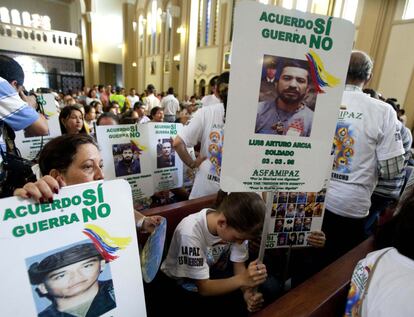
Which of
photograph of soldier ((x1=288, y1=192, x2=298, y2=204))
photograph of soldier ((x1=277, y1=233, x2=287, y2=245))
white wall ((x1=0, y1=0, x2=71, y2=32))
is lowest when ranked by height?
photograph of soldier ((x1=277, y1=233, x2=287, y2=245))

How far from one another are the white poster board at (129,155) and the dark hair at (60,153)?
634mm

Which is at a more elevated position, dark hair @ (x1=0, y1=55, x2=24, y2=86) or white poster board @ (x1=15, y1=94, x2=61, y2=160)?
dark hair @ (x1=0, y1=55, x2=24, y2=86)

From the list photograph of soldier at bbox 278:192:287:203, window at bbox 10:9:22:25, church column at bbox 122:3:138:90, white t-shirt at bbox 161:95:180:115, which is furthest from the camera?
church column at bbox 122:3:138:90

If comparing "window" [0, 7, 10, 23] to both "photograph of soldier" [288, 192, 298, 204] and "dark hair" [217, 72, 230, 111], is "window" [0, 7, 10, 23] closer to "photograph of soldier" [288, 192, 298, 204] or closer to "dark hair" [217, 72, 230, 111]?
"dark hair" [217, 72, 230, 111]

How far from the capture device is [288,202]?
4.30 feet

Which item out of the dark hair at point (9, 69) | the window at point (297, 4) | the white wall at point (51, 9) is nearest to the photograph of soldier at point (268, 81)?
the dark hair at point (9, 69)

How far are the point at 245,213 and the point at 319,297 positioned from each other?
1.42ft

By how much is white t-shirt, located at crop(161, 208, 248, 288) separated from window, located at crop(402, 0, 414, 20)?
10.1 meters

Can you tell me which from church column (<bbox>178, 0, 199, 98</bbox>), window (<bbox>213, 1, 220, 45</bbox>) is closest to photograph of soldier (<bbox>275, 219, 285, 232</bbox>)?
church column (<bbox>178, 0, 199, 98</bbox>)

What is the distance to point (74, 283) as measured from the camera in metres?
0.70

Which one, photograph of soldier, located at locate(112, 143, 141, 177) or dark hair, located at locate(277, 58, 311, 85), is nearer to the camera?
dark hair, located at locate(277, 58, 311, 85)

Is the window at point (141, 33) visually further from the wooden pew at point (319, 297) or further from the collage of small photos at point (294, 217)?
the wooden pew at point (319, 297)

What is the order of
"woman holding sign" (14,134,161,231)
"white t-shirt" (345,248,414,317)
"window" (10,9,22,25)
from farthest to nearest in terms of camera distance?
"window" (10,9,22,25)
"woman holding sign" (14,134,161,231)
"white t-shirt" (345,248,414,317)

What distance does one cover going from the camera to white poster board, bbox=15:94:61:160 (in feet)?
8.34
